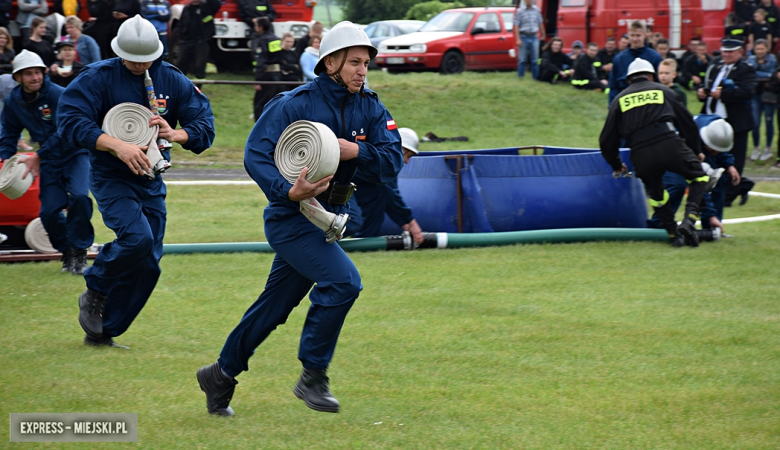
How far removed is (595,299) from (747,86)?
20.5 feet

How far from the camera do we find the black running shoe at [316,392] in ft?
14.8

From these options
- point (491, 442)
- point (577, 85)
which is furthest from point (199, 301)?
point (577, 85)

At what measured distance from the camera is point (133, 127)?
550cm

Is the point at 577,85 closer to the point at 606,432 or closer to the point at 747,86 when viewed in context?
the point at 747,86

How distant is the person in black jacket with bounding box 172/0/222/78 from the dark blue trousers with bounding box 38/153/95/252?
34.1ft

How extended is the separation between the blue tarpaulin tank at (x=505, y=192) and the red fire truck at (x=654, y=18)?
13.5m

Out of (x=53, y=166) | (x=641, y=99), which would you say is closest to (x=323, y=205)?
(x=53, y=166)

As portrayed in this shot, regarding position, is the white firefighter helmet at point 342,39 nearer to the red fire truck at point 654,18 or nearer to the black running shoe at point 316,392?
the black running shoe at point 316,392

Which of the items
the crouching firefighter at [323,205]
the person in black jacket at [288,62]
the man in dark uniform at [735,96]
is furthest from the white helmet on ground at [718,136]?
the person in black jacket at [288,62]

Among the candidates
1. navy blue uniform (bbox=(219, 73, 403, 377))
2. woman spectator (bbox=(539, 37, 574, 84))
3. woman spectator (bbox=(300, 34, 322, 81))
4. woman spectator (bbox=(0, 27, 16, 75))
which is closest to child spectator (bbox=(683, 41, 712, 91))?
woman spectator (bbox=(539, 37, 574, 84))

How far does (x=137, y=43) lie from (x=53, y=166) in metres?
3.16

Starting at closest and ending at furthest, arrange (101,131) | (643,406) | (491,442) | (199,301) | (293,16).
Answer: (491,442) < (643,406) < (101,131) < (199,301) < (293,16)

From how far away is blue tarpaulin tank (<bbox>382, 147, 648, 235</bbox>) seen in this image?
979 cm

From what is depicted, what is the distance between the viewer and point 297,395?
4.57 metres
